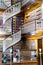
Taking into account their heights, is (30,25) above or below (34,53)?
above

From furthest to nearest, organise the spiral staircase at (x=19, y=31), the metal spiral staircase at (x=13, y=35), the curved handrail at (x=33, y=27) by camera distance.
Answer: the metal spiral staircase at (x=13, y=35), the spiral staircase at (x=19, y=31), the curved handrail at (x=33, y=27)

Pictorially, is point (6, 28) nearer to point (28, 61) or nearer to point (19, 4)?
point (19, 4)

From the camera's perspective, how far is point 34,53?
47.6 feet

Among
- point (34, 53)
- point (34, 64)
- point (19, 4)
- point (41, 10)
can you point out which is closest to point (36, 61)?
point (34, 64)

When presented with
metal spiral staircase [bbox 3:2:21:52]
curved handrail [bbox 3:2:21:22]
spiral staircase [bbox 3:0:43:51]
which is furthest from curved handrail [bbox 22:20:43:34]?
curved handrail [bbox 3:2:21:22]

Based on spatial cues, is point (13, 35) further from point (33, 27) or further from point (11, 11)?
point (33, 27)

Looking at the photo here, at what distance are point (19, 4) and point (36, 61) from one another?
4.59 meters

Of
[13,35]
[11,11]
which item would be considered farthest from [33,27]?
[11,11]

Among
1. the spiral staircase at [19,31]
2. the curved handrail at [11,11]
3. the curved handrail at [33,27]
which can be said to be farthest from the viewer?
the curved handrail at [11,11]

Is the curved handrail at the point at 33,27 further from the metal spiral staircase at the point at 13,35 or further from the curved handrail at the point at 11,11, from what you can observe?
the curved handrail at the point at 11,11

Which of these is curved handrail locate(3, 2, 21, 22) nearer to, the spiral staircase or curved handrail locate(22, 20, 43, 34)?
the spiral staircase

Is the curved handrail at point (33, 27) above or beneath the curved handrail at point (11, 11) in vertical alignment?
beneath

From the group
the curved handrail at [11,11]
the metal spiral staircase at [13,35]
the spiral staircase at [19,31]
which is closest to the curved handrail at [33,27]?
the spiral staircase at [19,31]

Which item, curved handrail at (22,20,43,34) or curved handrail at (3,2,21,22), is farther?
curved handrail at (3,2,21,22)
